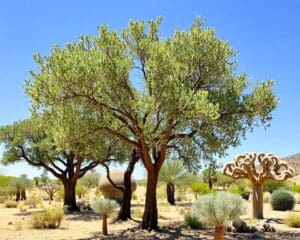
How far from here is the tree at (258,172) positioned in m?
22.5

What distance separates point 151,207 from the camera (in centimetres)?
1867

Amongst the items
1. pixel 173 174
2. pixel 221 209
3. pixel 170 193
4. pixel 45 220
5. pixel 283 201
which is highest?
pixel 173 174

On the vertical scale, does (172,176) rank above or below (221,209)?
above

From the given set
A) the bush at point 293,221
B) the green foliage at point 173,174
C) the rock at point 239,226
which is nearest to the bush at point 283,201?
the green foliage at point 173,174

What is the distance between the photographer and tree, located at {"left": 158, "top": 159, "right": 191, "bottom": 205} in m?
35.2

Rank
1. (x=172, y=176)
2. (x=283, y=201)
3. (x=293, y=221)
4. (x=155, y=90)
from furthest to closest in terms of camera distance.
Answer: (x=172, y=176) < (x=283, y=201) < (x=293, y=221) < (x=155, y=90)

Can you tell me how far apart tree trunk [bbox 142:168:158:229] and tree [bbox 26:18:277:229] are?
4cm

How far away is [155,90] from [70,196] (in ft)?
57.9

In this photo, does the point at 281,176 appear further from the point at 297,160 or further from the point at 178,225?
the point at 297,160

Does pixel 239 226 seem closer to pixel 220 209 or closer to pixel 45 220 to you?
pixel 220 209

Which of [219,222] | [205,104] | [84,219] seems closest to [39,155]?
[84,219]

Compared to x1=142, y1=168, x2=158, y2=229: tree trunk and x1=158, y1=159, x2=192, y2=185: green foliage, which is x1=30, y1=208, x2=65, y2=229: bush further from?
x1=158, y1=159, x2=192, y2=185: green foliage

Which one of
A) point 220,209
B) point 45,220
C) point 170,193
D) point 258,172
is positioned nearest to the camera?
point 220,209

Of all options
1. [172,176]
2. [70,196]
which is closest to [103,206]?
[70,196]
